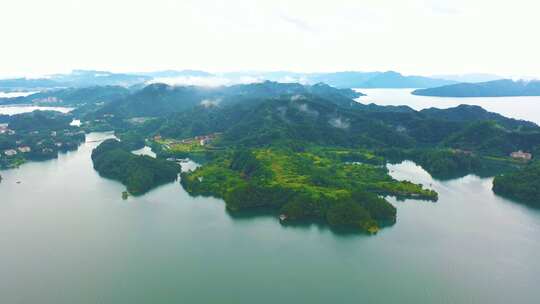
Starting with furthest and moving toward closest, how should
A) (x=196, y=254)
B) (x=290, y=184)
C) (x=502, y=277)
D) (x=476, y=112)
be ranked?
1. (x=476, y=112)
2. (x=290, y=184)
3. (x=196, y=254)
4. (x=502, y=277)

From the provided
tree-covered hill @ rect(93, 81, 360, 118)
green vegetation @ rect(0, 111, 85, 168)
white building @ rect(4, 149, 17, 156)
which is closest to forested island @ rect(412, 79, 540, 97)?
tree-covered hill @ rect(93, 81, 360, 118)

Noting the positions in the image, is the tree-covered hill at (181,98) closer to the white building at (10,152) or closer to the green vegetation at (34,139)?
the green vegetation at (34,139)

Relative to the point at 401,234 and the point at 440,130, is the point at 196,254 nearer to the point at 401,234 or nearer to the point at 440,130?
the point at 401,234

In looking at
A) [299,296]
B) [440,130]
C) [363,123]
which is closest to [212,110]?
[363,123]

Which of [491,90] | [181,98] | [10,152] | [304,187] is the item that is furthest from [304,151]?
[491,90]

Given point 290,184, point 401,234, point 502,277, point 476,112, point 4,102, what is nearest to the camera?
point 502,277

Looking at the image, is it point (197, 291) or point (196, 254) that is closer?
point (197, 291)

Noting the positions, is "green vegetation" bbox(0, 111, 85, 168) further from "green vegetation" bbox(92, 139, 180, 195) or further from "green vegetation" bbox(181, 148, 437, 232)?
"green vegetation" bbox(181, 148, 437, 232)
